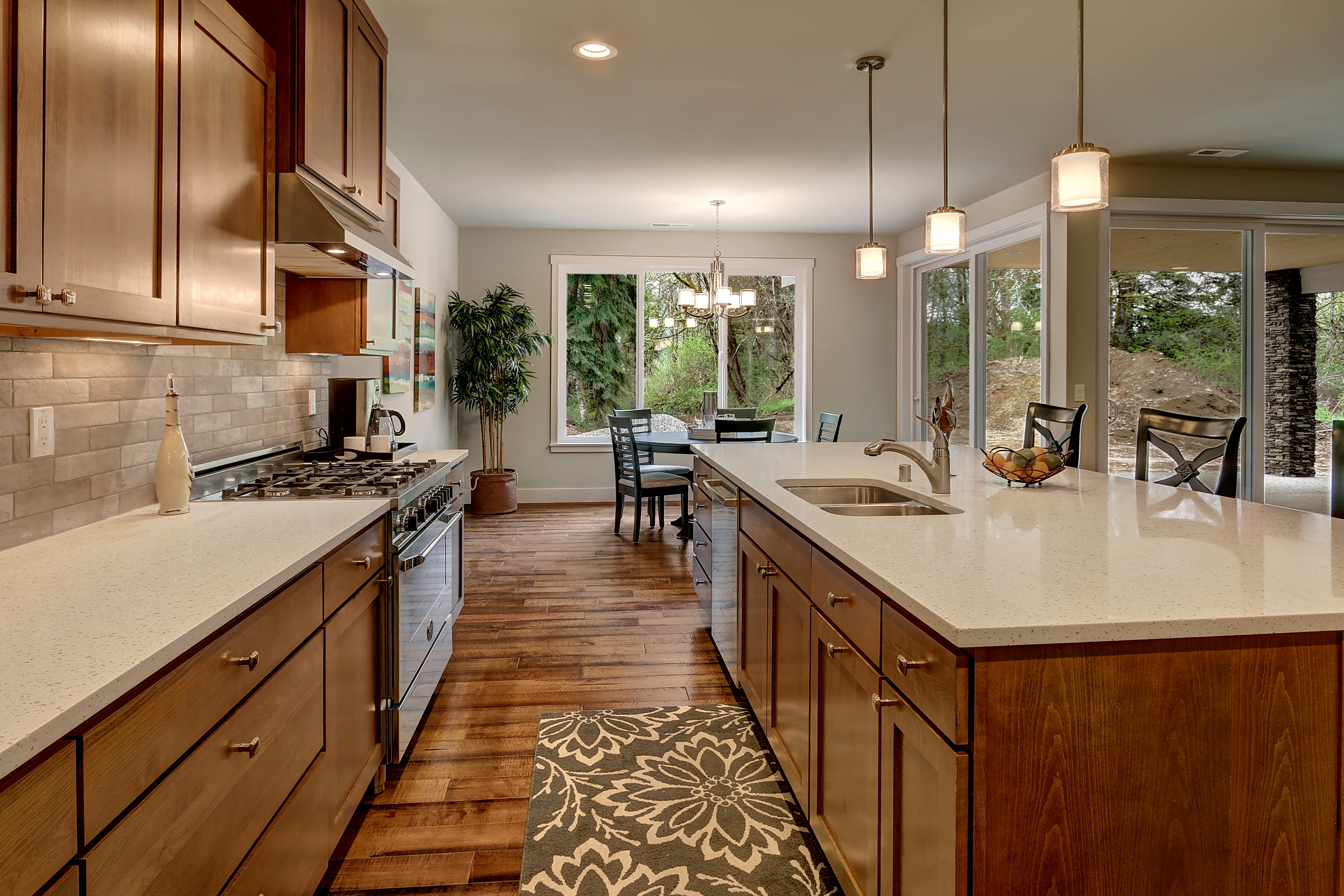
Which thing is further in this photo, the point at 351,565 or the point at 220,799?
the point at 351,565

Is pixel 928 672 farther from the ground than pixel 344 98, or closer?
closer

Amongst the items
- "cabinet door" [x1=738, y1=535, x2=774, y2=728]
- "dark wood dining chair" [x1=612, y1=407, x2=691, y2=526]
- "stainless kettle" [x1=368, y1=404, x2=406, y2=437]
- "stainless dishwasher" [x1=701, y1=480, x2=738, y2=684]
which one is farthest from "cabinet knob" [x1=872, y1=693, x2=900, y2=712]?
"dark wood dining chair" [x1=612, y1=407, x2=691, y2=526]

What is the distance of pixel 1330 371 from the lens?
5551 mm

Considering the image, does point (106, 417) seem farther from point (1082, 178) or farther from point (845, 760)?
point (1082, 178)

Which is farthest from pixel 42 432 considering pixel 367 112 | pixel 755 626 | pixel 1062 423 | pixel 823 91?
pixel 1062 423

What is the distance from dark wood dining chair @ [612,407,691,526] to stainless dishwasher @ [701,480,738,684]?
244cm

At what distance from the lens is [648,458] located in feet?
21.6

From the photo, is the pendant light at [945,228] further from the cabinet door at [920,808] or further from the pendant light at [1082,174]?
the cabinet door at [920,808]

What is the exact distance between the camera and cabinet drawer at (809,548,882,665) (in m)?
1.47

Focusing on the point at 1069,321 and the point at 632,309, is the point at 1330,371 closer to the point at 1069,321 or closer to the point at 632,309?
the point at 1069,321

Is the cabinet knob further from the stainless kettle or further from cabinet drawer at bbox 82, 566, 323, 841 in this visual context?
the stainless kettle

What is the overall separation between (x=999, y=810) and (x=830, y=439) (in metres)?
5.32

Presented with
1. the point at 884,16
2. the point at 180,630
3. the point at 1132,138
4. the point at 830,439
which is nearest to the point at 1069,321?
the point at 1132,138

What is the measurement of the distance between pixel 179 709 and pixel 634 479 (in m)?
4.71
